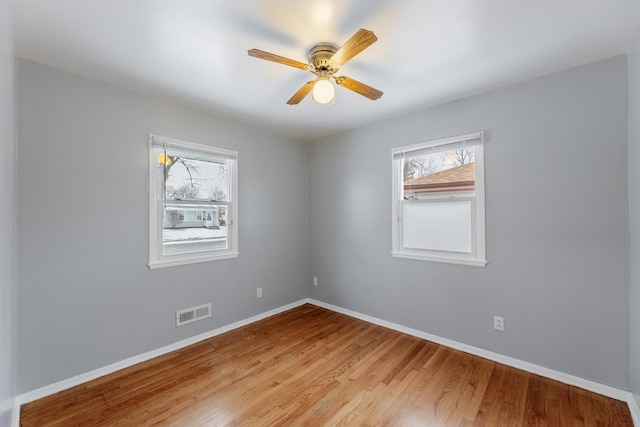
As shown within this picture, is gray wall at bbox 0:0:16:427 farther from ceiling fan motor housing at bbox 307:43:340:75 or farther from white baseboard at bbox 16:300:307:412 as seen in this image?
ceiling fan motor housing at bbox 307:43:340:75

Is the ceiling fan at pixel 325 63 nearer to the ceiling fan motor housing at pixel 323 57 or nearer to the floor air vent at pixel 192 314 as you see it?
the ceiling fan motor housing at pixel 323 57

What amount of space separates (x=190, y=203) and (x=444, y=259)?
8.99 feet

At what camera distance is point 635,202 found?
72.7 inches

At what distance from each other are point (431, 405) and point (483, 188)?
1890mm

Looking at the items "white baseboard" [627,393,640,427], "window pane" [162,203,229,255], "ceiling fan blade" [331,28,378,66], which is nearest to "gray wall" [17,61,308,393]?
"window pane" [162,203,229,255]

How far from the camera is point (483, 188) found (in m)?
2.57

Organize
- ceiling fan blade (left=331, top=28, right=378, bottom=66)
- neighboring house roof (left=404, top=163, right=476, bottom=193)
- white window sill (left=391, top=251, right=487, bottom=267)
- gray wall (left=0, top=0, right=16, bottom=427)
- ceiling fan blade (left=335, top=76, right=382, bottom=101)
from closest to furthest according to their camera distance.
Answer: gray wall (left=0, top=0, right=16, bottom=427) → ceiling fan blade (left=331, top=28, right=378, bottom=66) → ceiling fan blade (left=335, top=76, right=382, bottom=101) → white window sill (left=391, top=251, right=487, bottom=267) → neighboring house roof (left=404, top=163, right=476, bottom=193)

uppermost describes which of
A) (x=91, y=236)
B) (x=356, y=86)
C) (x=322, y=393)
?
(x=356, y=86)

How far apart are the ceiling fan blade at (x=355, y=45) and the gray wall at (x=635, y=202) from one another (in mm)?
1830

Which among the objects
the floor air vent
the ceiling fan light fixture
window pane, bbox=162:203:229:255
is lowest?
the floor air vent

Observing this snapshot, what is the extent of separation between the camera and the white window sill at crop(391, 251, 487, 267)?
2.58 m

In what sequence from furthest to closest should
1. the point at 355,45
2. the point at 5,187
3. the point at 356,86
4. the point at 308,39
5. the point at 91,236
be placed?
1. the point at 91,236
2. the point at 356,86
3. the point at 308,39
4. the point at 355,45
5. the point at 5,187

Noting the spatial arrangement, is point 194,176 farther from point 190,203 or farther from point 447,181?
point 447,181

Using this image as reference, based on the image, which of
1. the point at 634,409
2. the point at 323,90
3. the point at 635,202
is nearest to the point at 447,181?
the point at 635,202
